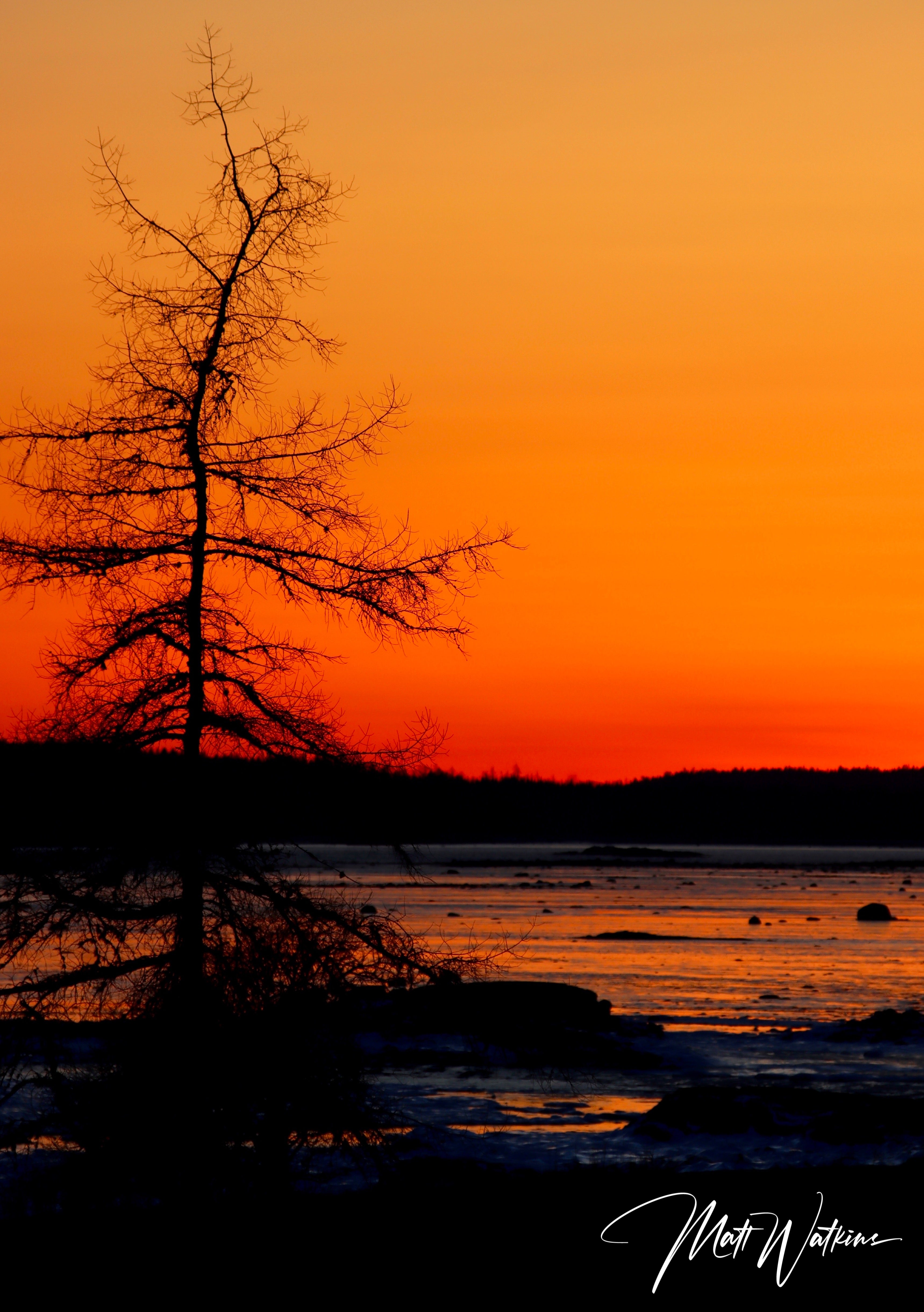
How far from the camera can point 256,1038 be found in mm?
11727

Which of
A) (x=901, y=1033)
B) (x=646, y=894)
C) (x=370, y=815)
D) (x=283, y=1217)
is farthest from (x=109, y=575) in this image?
(x=646, y=894)
